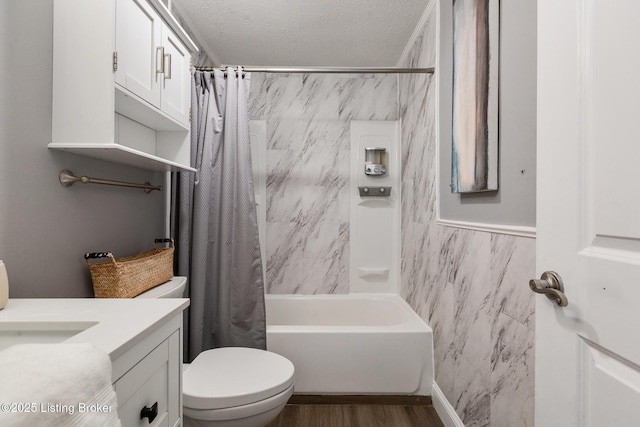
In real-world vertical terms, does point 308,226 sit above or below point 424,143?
below

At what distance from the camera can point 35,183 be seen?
1003 millimetres

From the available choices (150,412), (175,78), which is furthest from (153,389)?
(175,78)

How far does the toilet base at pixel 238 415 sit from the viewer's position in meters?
1.26

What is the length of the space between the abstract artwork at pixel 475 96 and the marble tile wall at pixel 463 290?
0.26m

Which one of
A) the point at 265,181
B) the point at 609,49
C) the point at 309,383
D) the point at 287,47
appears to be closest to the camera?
the point at 609,49

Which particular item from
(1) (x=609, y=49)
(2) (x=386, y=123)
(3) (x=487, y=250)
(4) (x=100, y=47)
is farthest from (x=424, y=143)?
(4) (x=100, y=47)

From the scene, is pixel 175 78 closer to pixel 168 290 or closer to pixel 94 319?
pixel 168 290

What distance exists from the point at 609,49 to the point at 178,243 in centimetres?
190

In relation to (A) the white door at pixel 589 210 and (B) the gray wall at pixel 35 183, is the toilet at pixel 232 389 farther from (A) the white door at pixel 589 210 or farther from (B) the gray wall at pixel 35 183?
(A) the white door at pixel 589 210

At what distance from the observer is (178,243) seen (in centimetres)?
183

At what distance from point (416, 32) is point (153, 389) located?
2425 mm

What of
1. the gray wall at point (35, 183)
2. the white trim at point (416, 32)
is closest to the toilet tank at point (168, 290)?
the gray wall at point (35, 183)

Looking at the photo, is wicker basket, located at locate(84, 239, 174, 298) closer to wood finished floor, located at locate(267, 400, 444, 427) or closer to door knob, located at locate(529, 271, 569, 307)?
wood finished floor, located at locate(267, 400, 444, 427)

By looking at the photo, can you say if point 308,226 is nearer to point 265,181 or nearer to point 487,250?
point 265,181
